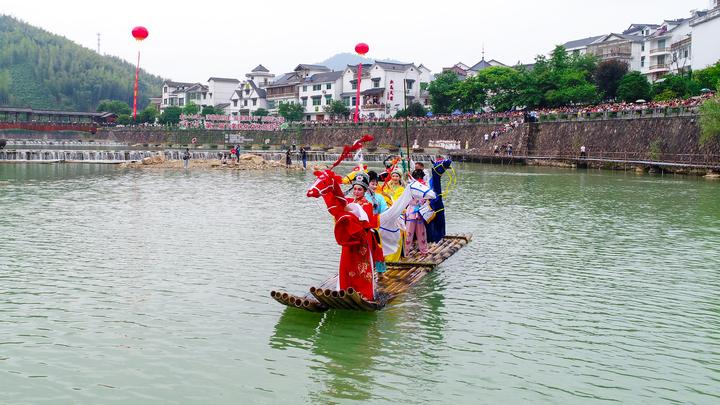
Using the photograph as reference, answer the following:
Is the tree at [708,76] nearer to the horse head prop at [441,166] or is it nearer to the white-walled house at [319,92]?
the horse head prop at [441,166]

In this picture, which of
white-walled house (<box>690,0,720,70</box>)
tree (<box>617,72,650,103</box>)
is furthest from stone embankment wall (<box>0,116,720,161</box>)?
white-walled house (<box>690,0,720,70</box>)

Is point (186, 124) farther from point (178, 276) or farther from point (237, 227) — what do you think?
point (178, 276)

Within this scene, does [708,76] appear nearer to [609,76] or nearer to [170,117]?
[609,76]

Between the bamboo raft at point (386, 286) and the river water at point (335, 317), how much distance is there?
23 centimetres

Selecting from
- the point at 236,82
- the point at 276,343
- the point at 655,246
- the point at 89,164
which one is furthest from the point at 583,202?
the point at 236,82

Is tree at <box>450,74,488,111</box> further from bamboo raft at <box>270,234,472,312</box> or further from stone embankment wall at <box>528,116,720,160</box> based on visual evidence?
bamboo raft at <box>270,234,472,312</box>

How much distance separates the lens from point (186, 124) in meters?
100

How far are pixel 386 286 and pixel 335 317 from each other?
193 centimetres

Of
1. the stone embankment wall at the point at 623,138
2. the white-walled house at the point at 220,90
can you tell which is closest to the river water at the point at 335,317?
the stone embankment wall at the point at 623,138

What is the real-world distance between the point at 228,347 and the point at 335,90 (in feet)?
313

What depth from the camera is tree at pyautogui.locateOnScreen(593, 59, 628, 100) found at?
7100 centimetres

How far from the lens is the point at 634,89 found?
6262cm

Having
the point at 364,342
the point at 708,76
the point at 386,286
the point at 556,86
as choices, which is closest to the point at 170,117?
the point at 556,86

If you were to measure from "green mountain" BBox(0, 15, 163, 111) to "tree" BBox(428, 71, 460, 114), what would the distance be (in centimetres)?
9869
